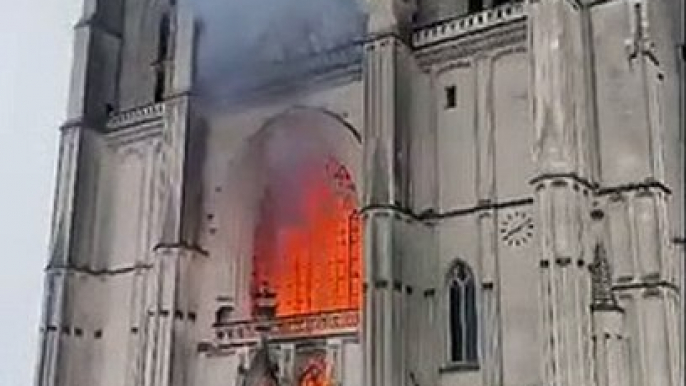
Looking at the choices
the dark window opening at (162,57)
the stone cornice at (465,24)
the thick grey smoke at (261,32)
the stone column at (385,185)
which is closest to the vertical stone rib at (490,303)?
the stone column at (385,185)

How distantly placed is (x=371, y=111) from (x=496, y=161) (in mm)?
2954

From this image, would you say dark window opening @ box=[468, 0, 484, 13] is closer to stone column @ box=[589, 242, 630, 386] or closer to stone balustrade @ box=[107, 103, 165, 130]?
stone column @ box=[589, 242, 630, 386]

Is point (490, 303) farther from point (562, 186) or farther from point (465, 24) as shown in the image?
point (465, 24)

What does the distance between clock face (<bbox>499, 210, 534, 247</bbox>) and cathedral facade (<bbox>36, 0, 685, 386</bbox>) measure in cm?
5

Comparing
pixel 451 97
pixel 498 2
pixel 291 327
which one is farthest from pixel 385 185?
pixel 498 2

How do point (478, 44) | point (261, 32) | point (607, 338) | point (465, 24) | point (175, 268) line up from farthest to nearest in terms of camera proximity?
point (261, 32)
point (175, 268)
point (465, 24)
point (478, 44)
point (607, 338)

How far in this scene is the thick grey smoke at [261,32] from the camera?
85.9ft

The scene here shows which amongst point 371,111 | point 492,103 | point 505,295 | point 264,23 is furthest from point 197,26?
point 505,295

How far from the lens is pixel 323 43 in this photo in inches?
1032

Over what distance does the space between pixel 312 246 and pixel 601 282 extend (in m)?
8.61

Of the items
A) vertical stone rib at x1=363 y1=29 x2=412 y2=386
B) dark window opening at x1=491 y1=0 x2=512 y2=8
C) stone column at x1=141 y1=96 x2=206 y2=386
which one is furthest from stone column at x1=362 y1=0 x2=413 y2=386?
stone column at x1=141 y1=96 x2=206 y2=386

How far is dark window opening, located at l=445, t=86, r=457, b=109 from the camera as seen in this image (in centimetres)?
2327

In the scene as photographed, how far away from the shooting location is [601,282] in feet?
64.7

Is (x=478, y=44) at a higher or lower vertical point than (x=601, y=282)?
higher
